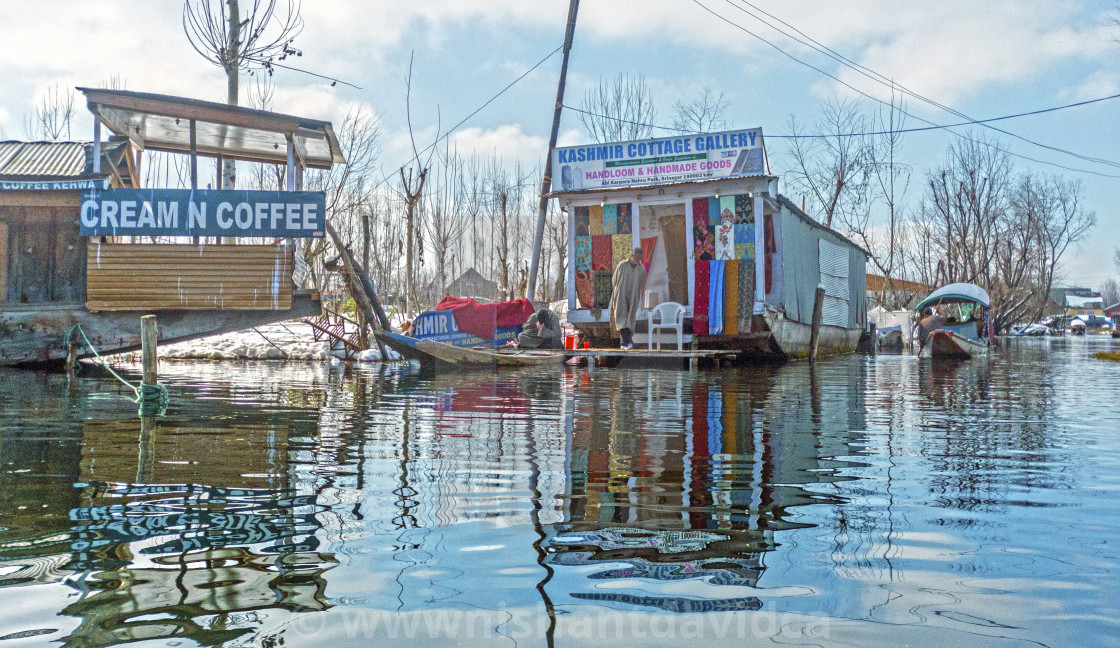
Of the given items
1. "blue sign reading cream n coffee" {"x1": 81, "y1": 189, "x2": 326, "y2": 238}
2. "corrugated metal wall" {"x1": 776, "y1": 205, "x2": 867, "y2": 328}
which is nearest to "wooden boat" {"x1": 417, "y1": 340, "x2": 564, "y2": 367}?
"blue sign reading cream n coffee" {"x1": 81, "y1": 189, "x2": 326, "y2": 238}

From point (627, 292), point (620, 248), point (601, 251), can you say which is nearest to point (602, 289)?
point (601, 251)

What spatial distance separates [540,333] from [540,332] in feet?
0.08

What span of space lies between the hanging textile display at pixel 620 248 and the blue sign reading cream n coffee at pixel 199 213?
6.08 m

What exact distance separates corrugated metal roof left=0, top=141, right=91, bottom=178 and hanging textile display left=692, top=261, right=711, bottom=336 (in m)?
11.4

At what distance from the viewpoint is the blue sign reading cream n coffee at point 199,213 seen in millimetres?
13641

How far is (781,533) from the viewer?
2893 millimetres

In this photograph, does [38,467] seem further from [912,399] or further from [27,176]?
[27,176]

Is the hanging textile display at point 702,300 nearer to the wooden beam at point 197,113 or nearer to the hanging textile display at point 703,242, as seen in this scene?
the hanging textile display at point 703,242

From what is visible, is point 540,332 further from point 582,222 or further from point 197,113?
point 197,113

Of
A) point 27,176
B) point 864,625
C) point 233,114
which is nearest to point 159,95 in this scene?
point 233,114

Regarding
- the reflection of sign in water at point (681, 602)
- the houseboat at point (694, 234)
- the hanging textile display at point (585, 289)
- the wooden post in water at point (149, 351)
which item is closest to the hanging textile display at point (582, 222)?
the houseboat at point (694, 234)

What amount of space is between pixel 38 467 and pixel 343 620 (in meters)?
3.06

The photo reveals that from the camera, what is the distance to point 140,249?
45.2 feet

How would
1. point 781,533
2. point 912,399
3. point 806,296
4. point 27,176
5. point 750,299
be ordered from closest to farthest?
point 781,533 → point 912,399 → point 27,176 → point 750,299 → point 806,296
